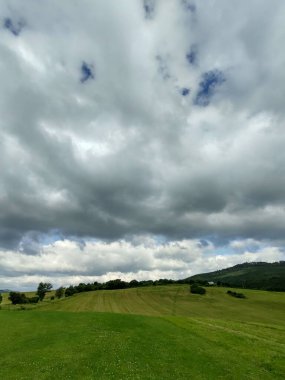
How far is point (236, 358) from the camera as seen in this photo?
33.8m

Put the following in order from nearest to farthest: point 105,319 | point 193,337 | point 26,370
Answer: point 26,370 < point 193,337 < point 105,319

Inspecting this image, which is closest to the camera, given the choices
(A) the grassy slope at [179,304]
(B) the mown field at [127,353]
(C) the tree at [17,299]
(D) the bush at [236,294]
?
(B) the mown field at [127,353]

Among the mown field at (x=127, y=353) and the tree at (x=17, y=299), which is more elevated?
the tree at (x=17, y=299)

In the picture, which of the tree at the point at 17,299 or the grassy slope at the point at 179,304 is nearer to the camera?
the grassy slope at the point at 179,304

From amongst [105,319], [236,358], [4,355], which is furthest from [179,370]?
[105,319]

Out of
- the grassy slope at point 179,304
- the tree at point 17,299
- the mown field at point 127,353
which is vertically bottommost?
the mown field at point 127,353

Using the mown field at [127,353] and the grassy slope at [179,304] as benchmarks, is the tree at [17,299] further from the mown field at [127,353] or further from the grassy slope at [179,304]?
the mown field at [127,353]

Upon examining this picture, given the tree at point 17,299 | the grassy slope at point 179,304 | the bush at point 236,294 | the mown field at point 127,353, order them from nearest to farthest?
the mown field at point 127,353 → the grassy slope at point 179,304 → the bush at point 236,294 → the tree at point 17,299

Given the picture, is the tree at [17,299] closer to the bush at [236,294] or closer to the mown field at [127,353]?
the bush at [236,294]

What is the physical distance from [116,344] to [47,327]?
1978 cm

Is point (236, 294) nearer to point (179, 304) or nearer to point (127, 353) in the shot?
point (179, 304)

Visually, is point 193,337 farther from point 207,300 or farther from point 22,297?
point 22,297

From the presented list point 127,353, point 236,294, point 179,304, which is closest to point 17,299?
point 179,304

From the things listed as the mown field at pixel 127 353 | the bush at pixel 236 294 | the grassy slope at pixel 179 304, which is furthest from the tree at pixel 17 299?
the mown field at pixel 127 353
